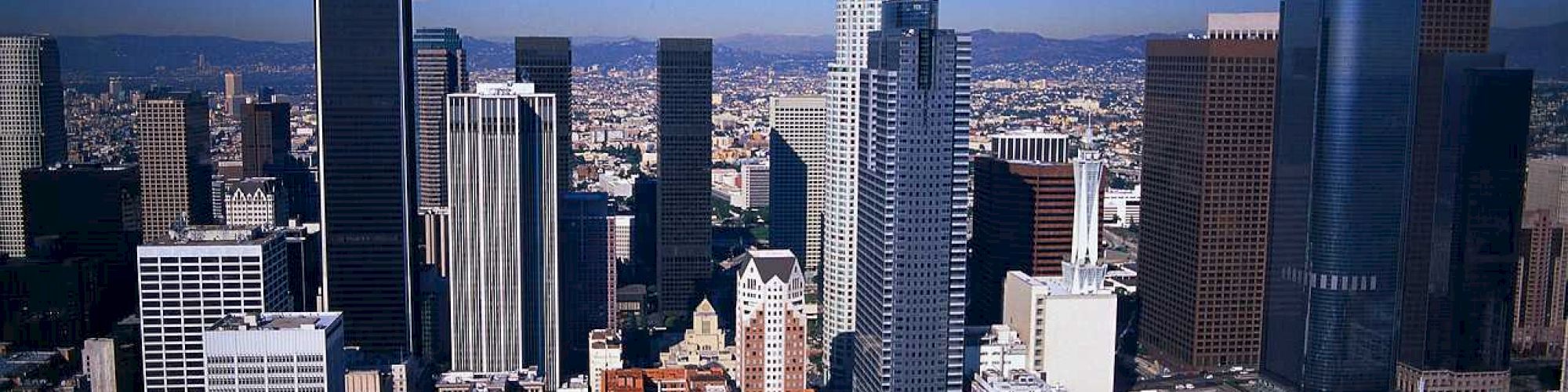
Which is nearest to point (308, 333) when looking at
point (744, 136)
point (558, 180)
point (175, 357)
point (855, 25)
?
point (175, 357)

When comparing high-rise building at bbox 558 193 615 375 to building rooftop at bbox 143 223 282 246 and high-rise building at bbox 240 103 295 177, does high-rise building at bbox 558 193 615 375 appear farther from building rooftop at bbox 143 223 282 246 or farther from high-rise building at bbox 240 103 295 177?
building rooftop at bbox 143 223 282 246

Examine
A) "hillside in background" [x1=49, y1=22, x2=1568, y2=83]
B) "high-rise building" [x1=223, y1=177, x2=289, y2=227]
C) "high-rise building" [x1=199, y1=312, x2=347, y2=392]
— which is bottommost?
"high-rise building" [x1=199, y1=312, x2=347, y2=392]

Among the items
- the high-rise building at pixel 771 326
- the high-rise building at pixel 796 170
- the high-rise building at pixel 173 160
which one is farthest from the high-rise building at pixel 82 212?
the high-rise building at pixel 796 170

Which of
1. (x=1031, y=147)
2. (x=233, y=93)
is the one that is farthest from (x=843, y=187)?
(x=233, y=93)

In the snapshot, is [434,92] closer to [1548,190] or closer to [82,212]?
[82,212]

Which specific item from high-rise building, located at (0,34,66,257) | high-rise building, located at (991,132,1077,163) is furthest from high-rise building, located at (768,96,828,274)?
high-rise building, located at (0,34,66,257)

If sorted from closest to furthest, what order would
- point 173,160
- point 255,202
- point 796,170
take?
1. point 173,160
2. point 255,202
3. point 796,170

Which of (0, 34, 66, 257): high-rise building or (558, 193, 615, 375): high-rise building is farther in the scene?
(558, 193, 615, 375): high-rise building
